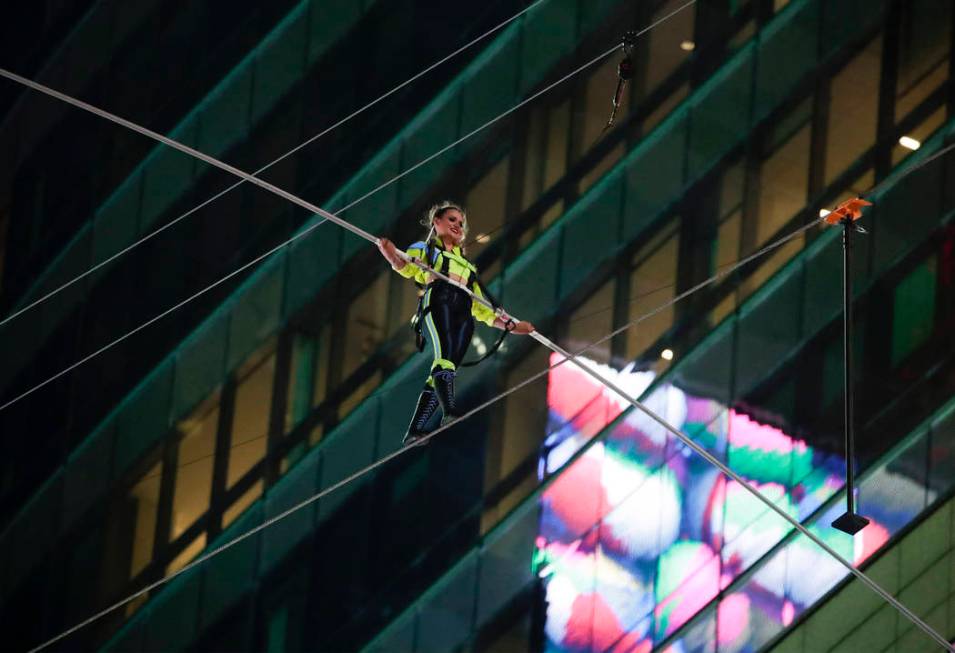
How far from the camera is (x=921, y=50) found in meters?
21.0

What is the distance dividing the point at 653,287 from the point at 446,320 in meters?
8.21

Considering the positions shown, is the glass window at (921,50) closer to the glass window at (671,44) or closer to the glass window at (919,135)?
the glass window at (919,135)

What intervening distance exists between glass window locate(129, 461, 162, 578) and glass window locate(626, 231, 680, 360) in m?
5.22

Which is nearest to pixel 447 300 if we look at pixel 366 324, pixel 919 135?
pixel 366 324

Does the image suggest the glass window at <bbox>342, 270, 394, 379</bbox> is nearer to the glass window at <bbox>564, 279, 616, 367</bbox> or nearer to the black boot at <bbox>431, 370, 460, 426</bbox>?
the glass window at <bbox>564, 279, 616, 367</bbox>

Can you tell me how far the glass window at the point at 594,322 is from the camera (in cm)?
2053

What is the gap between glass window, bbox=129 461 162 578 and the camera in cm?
2162

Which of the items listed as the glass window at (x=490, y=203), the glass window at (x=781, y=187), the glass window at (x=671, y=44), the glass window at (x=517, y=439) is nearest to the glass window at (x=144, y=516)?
the glass window at (x=490, y=203)

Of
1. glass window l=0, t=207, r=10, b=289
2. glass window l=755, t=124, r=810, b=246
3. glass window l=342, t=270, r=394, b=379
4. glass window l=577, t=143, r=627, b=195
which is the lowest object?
glass window l=755, t=124, r=810, b=246

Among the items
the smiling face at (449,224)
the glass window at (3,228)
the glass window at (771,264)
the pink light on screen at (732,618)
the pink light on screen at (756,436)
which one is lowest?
the smiling face at (449,224)

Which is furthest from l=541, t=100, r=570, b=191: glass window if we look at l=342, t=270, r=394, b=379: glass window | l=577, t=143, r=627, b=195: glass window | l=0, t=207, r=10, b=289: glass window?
l=0, t=207, r=10, b=289: glass window

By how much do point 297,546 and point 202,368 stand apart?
224 centimetres

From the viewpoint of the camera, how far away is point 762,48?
20828mm

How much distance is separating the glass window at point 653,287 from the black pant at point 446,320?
26.1 feet
